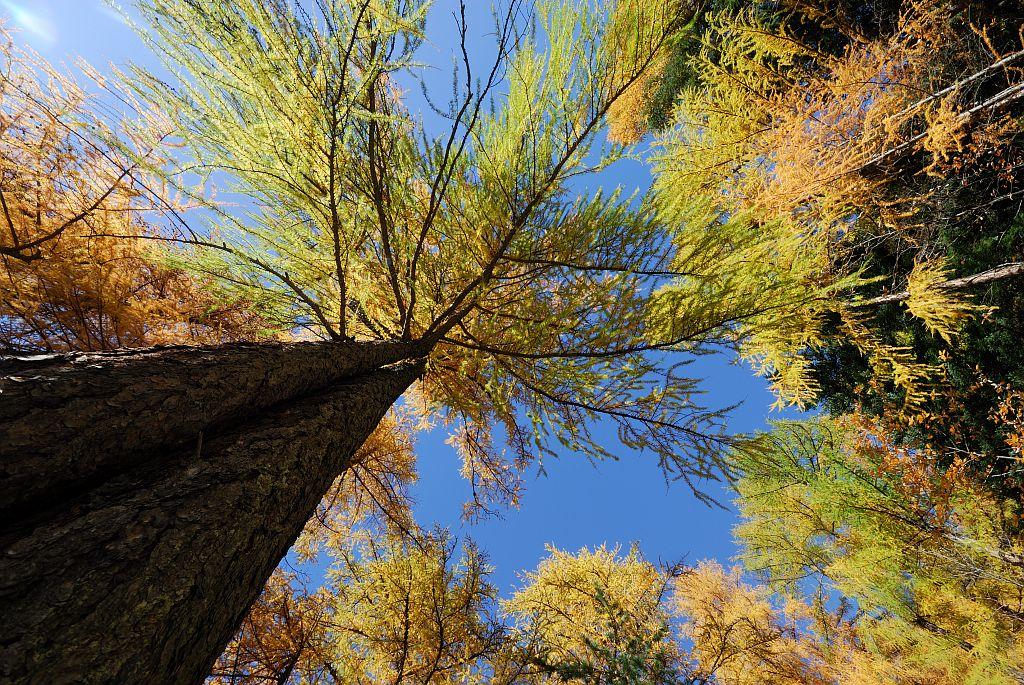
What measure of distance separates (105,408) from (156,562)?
18.5 inches

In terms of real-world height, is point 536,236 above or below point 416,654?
above

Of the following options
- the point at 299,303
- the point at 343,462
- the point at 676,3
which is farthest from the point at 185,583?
the point at 676,3

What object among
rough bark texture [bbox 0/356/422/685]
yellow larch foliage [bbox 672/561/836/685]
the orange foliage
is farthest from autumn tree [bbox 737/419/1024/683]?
the orange foliage

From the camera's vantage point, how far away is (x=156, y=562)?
30.9 inches

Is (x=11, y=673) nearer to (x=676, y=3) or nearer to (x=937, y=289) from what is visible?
(x=676, y=3)

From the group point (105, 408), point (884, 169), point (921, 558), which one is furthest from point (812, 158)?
point (105, 408)

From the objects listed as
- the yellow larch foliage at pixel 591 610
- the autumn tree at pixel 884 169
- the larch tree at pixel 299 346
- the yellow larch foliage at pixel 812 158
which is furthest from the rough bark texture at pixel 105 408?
the yellow larch foliage at pixel 591 610

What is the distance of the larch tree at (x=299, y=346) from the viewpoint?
775mm

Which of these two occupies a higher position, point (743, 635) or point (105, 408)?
point (743, 635)

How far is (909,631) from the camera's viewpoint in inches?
207

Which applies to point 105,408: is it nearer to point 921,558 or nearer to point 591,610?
point 591,610

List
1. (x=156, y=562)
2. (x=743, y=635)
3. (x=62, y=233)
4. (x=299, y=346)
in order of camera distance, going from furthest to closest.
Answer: (x=743, y=635)
(x=62, y=233)
(x=299, y=346)
(x=156, y=562)

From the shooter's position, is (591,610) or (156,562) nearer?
(156,562)

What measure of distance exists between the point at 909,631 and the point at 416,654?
6658mm
